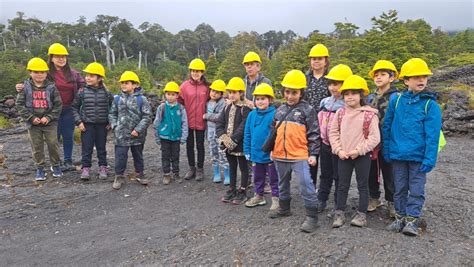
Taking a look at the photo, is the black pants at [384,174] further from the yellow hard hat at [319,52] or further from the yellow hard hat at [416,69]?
the yellow hard hat at [319,52]

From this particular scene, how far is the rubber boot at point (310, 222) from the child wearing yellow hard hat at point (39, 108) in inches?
161

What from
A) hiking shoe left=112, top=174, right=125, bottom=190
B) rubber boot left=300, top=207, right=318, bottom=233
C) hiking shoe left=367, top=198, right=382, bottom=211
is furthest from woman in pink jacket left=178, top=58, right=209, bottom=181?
hiking shoe left=367, top=198, right=382, bottom=211

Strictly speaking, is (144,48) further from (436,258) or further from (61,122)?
(436,258)

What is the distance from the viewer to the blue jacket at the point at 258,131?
424cm

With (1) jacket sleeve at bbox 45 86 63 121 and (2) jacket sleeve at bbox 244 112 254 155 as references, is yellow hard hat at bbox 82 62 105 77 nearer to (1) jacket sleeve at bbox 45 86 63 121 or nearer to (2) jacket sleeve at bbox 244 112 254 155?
(1) jacket sleeve at bbox 45 86 63 121

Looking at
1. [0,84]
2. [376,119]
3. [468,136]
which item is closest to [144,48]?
[0,84]

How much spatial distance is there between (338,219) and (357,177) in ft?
1.65

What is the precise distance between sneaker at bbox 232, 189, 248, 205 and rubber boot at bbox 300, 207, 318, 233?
121 centimetres

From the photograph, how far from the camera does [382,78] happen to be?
389 cm

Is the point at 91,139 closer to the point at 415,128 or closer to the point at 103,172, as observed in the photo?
the point at 103,172

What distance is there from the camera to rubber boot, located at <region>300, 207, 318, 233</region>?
11.9 feet

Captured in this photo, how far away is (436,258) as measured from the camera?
3.11m

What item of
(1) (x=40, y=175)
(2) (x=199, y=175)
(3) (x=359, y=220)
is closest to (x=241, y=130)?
(2) (x=199, y=175)

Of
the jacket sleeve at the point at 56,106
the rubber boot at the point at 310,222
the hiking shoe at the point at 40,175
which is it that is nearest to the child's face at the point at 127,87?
the jacket sleeve at the point at 56,106
